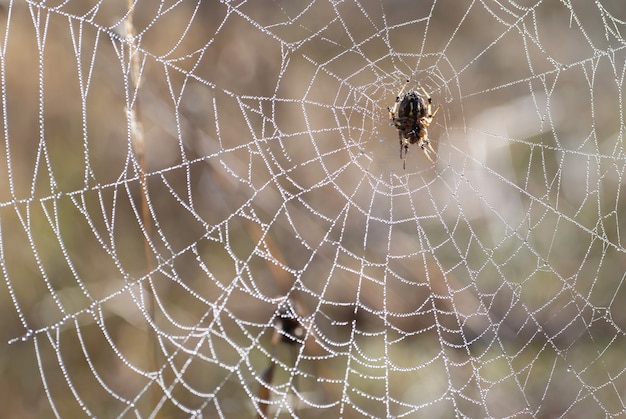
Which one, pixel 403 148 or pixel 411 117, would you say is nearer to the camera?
pixel 411 117

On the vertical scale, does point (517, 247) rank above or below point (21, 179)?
below

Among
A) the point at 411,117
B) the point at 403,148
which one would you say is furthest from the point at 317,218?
the point at 411,117

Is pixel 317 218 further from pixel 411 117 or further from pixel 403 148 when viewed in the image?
pixel 411 117

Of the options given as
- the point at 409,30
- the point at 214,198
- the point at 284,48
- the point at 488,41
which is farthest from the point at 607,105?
the point at 214,198

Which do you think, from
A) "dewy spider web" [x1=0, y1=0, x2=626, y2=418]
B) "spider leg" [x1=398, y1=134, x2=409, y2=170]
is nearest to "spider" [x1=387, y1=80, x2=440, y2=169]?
"spider leg" [x1=398, y1=134, x2=409, y2=170]

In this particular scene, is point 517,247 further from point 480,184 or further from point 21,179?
point 21,179

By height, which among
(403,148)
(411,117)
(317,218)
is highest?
(411,117)

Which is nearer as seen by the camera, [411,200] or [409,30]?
[411,200]
